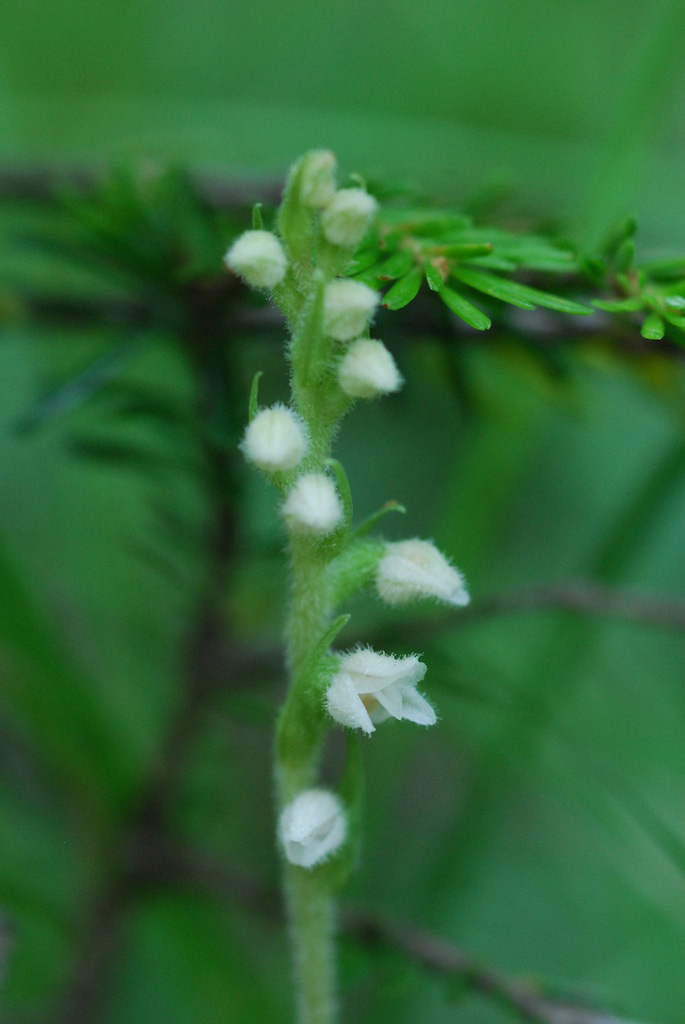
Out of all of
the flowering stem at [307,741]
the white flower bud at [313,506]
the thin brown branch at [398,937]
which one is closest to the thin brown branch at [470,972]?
the thin brown branch at [398,937]

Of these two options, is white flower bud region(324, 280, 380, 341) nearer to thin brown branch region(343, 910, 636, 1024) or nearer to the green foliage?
the green foliage

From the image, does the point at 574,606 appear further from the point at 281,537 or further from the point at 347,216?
the point at 347,216

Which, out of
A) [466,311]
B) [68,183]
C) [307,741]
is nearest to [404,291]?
[466,311]

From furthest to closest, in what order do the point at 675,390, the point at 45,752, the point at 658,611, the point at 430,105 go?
the point at 430,105 < the point at 45,752 < the point at 675,390 < the point at 658,611

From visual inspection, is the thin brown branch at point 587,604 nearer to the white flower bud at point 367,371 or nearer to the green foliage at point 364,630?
the green foliage at point 364,630

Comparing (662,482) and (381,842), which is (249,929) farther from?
(662,482)

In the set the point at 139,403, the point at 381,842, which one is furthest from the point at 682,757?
the point at 139,403
